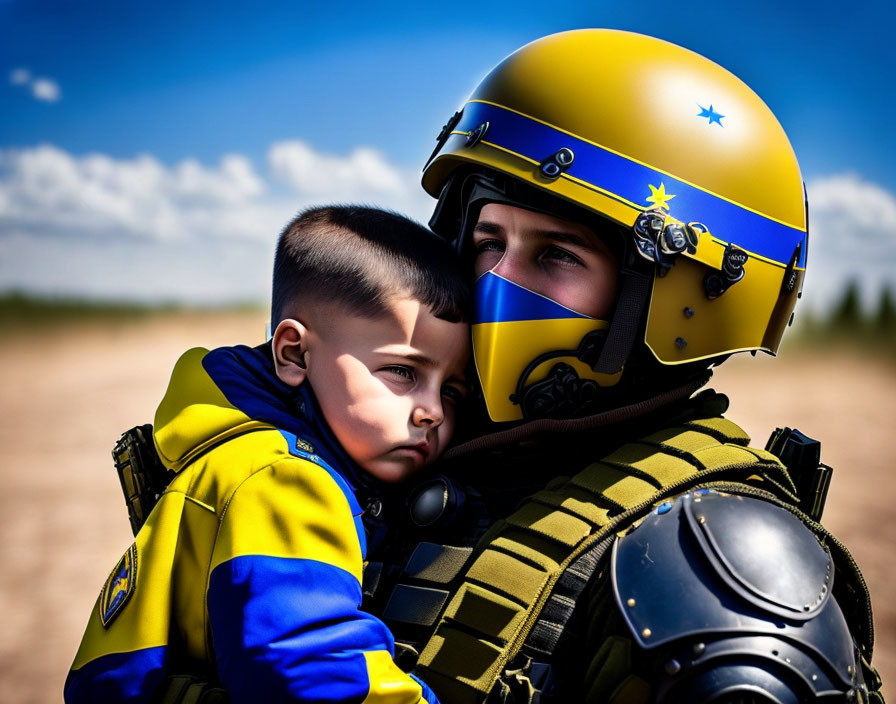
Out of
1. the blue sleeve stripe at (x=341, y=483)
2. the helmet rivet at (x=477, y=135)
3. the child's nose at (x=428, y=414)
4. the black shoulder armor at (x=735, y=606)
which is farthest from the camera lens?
the helmet rivet at (x=477, y=135)

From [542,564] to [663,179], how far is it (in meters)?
1.24

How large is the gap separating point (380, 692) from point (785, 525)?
1.00m

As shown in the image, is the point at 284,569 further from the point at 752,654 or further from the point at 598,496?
the point at 752,654

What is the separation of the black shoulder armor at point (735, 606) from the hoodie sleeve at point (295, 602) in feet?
1.83

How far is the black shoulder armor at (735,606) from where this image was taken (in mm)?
1639

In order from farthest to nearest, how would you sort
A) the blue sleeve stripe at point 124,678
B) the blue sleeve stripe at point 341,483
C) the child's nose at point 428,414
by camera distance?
the child's nose at point 428,414 < the blue sleeve stripe at point 341,483 < the blue sleeve stripe at point 124,678

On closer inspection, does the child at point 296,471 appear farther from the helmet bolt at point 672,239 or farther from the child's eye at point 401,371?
the helmet bolt at point 672,239

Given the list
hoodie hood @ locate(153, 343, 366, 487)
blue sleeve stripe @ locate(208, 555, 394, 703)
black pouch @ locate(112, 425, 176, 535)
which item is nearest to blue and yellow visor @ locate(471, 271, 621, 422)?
hoodie hood @ locate(153, 343, 366, 487)

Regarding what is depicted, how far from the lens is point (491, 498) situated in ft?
7.85

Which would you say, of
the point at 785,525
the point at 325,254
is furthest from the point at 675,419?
the point at 325,254

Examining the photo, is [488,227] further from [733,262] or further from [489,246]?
[733,262]

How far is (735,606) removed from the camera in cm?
169

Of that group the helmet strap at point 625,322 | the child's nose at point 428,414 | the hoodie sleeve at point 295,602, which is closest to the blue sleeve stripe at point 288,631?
the hoodie sleeve at point 295,602

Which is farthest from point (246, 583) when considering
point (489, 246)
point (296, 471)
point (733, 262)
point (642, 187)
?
point (733, 262)
